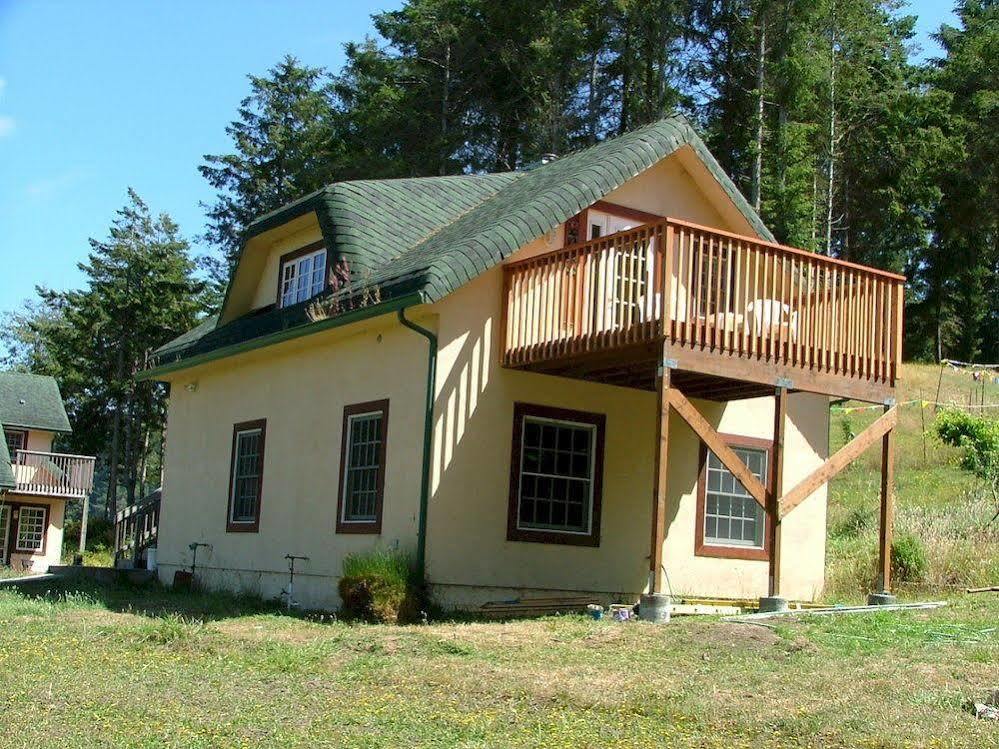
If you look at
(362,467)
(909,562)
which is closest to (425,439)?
(362,467)

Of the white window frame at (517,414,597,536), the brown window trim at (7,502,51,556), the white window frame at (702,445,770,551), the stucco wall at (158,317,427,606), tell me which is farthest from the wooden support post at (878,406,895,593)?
the brown window trim at (7,502,51,556)

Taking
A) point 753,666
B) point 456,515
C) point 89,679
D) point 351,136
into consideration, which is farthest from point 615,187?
point 351,136

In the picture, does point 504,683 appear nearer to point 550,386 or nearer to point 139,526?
point 550,386

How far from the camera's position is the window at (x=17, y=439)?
145 feet

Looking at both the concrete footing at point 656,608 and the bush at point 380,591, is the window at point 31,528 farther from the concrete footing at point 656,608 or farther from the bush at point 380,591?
the concrete footing at point 656,608

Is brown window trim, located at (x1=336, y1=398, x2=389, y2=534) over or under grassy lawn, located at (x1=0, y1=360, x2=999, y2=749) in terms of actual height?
over

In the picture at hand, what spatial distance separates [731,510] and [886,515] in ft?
8.82

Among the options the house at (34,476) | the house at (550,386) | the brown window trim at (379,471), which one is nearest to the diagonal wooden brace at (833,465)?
the house at (550,386)

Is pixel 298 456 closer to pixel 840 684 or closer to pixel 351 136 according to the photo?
pixel 840 684

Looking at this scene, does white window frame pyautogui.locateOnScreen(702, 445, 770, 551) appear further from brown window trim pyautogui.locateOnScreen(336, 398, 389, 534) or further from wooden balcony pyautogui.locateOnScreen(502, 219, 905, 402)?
brown window trim pyautogui.locateOnScreen(336, 398, 389, 534)

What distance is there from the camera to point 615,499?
592 inches

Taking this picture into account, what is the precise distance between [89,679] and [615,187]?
29.0 ft

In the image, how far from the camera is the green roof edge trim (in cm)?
1337

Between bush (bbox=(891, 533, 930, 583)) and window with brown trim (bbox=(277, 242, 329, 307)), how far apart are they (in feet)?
28.1
